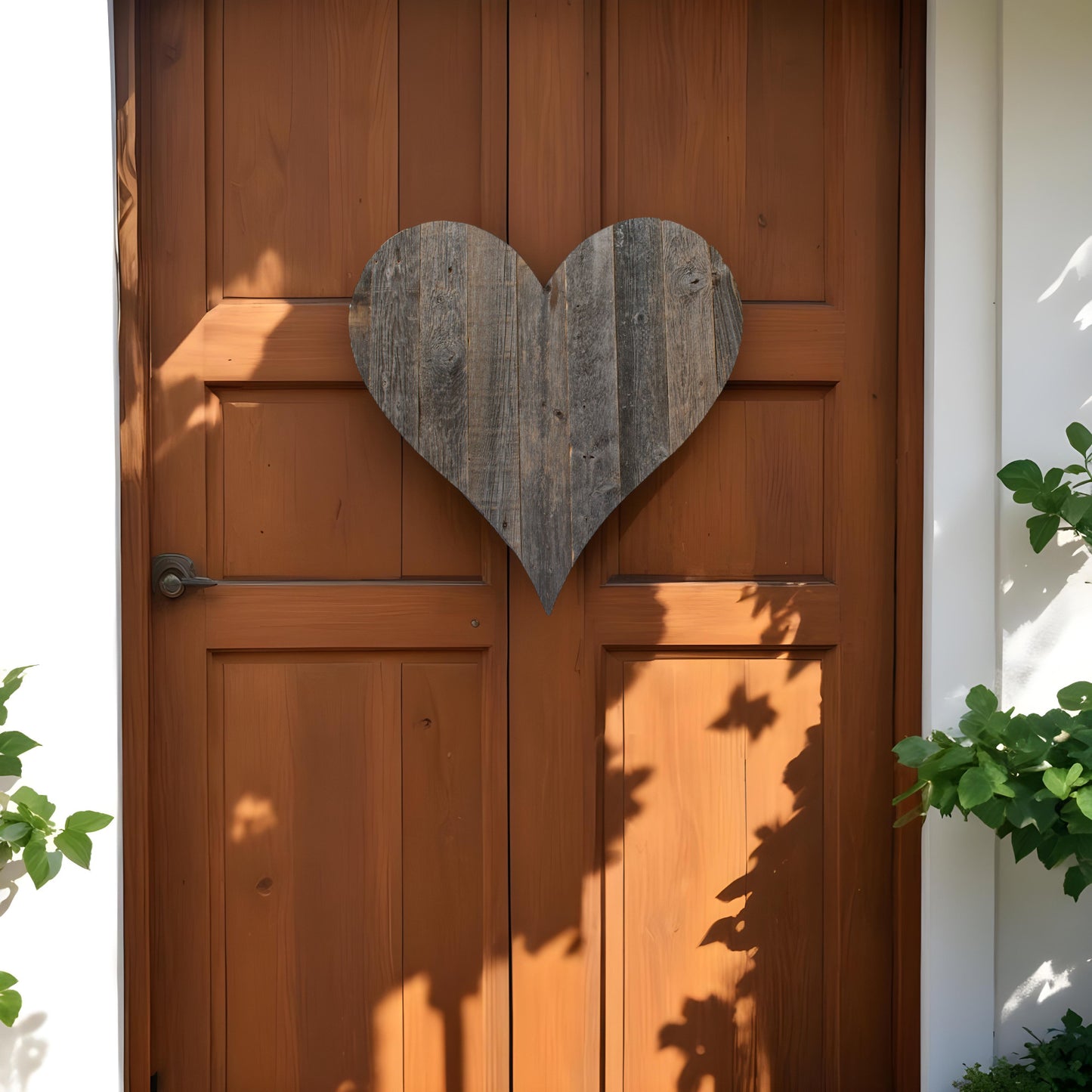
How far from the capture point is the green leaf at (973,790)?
146 centimetres

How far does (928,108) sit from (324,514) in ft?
4.84

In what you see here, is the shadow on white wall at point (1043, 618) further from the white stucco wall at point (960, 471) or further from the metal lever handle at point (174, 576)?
the metal lever handle at point (174, 576)

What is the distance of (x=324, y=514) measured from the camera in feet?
5.95

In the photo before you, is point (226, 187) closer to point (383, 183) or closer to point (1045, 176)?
point (383, 183)

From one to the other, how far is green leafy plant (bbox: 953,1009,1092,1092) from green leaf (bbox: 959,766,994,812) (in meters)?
0.59

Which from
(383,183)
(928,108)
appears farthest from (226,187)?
(928,108)

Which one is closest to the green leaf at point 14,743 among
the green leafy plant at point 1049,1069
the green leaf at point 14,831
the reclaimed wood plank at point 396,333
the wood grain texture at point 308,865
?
the green leaf at point 14,831

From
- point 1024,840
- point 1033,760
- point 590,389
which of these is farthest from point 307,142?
point 1024,840

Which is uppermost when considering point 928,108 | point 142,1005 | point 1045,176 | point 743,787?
point 928,108

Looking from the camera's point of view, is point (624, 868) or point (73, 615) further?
point (624, 868)

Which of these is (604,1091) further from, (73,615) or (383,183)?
(383,183)

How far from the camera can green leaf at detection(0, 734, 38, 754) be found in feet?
4.80

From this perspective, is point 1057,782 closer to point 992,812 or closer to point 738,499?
point 992,812

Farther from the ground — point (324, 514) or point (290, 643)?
point (324, 514)
